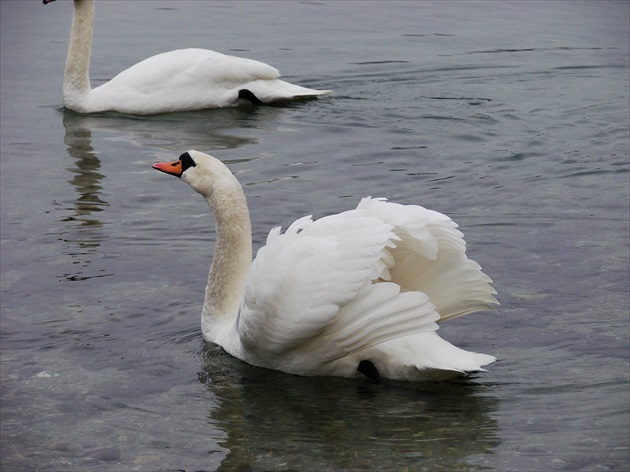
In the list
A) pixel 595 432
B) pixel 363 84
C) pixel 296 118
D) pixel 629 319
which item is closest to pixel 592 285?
pixel 629 319

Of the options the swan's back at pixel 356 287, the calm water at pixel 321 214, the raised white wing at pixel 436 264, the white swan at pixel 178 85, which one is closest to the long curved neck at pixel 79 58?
the white swan at pixel 178 85

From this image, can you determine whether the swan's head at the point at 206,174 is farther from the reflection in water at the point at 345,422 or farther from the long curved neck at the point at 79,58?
the long curved neck at the point at 79,58

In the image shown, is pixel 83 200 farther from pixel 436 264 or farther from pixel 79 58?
pixel 436 264

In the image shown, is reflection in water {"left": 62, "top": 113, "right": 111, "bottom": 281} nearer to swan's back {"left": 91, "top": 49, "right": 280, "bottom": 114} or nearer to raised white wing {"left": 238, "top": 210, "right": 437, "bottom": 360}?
swan's back {"left": 91, "top": 49, "right": 280, "bottom": 114}

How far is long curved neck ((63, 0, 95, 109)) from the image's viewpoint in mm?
13617

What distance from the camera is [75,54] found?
45.4 ft

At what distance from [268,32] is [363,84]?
12.3 feet

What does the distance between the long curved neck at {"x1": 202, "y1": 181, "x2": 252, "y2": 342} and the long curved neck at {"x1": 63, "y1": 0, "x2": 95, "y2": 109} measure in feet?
21.2

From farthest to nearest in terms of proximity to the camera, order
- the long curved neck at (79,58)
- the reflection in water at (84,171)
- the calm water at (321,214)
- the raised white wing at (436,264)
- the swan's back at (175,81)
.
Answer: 1. the long curved neck at (79,58)
2. the swan's back at (175,81)
3. the reflection in water at (84,171)
4. the raised white wing at (436,264)
5. the calm water at (321,214)

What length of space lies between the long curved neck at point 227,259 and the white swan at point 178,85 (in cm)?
603

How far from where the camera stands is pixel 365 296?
6414 mm

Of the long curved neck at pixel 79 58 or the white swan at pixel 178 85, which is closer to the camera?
the white swan at pixel 178 85

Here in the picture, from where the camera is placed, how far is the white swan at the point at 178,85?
1338 cm

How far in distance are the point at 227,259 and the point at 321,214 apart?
2.36 meters
